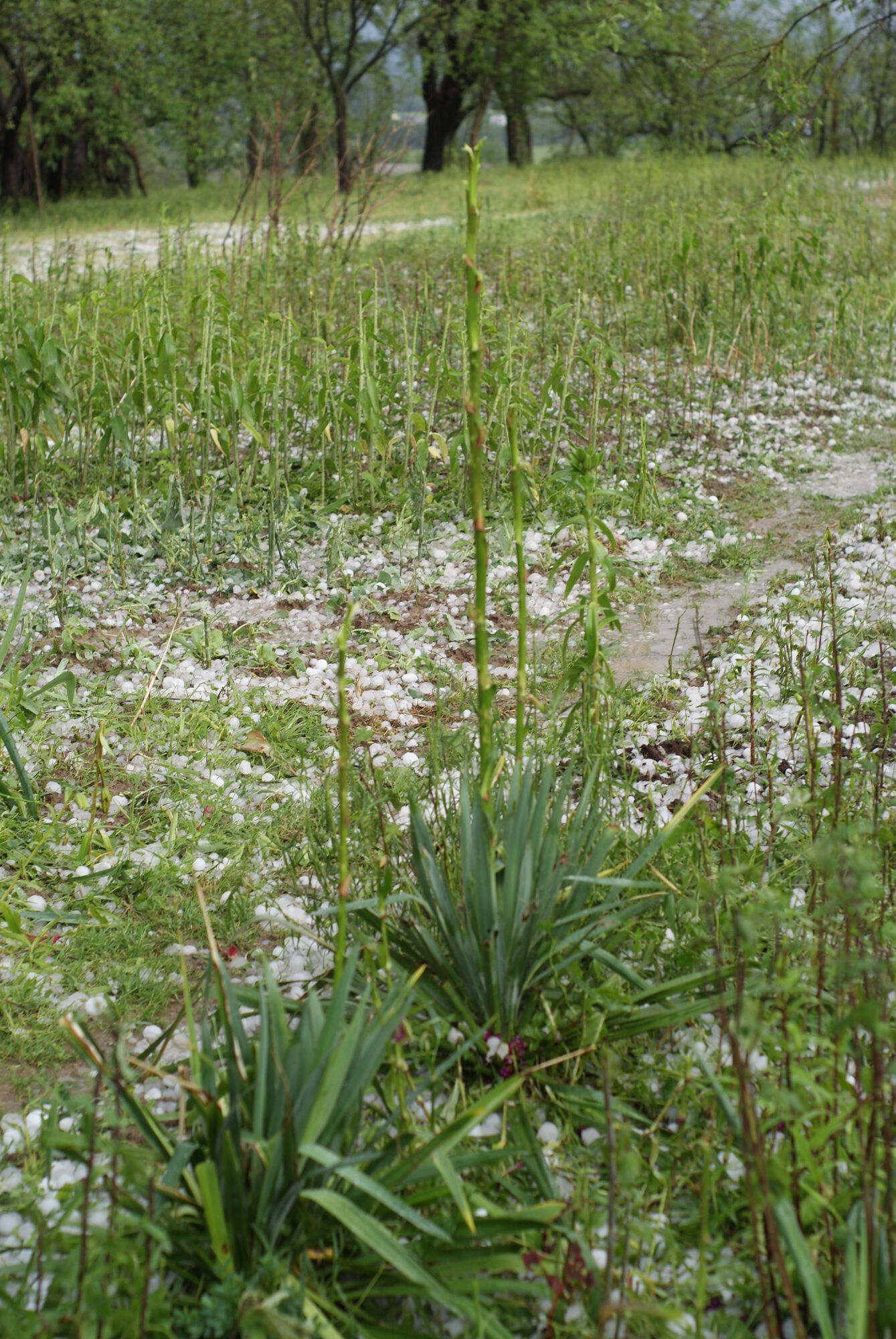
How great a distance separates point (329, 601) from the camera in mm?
4648

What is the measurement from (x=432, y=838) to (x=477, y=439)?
0.94m

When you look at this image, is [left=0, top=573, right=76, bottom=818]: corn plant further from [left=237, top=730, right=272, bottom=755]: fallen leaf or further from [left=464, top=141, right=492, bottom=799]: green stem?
[left=464, top=141, right=492, bottom=799]: green stem

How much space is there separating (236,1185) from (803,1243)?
81cm

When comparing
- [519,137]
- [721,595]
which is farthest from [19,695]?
[519,137]

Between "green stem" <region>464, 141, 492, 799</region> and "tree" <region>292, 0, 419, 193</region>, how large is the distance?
14309mm

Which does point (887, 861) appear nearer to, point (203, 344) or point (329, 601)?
point (329, 601)

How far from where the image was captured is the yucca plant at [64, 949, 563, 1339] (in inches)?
61.5

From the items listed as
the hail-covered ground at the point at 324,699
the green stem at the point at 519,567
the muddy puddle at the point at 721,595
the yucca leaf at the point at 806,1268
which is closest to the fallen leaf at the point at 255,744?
the hail-covered ground at the point at 324,699

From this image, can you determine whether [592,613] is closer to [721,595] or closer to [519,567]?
[519,567]

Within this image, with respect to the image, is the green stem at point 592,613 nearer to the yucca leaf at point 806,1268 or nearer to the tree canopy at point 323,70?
the yucca leaf at point 806,1268

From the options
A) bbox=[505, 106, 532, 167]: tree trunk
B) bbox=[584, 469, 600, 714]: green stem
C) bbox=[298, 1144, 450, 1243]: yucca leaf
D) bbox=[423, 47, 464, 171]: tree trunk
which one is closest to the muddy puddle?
bbox=[584, 469, 600, 714]: green stem

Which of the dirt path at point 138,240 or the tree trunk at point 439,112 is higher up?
the tree trunk at point 439,112

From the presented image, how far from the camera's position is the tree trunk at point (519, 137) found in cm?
2336

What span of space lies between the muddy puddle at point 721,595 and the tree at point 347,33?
36.0 ft
